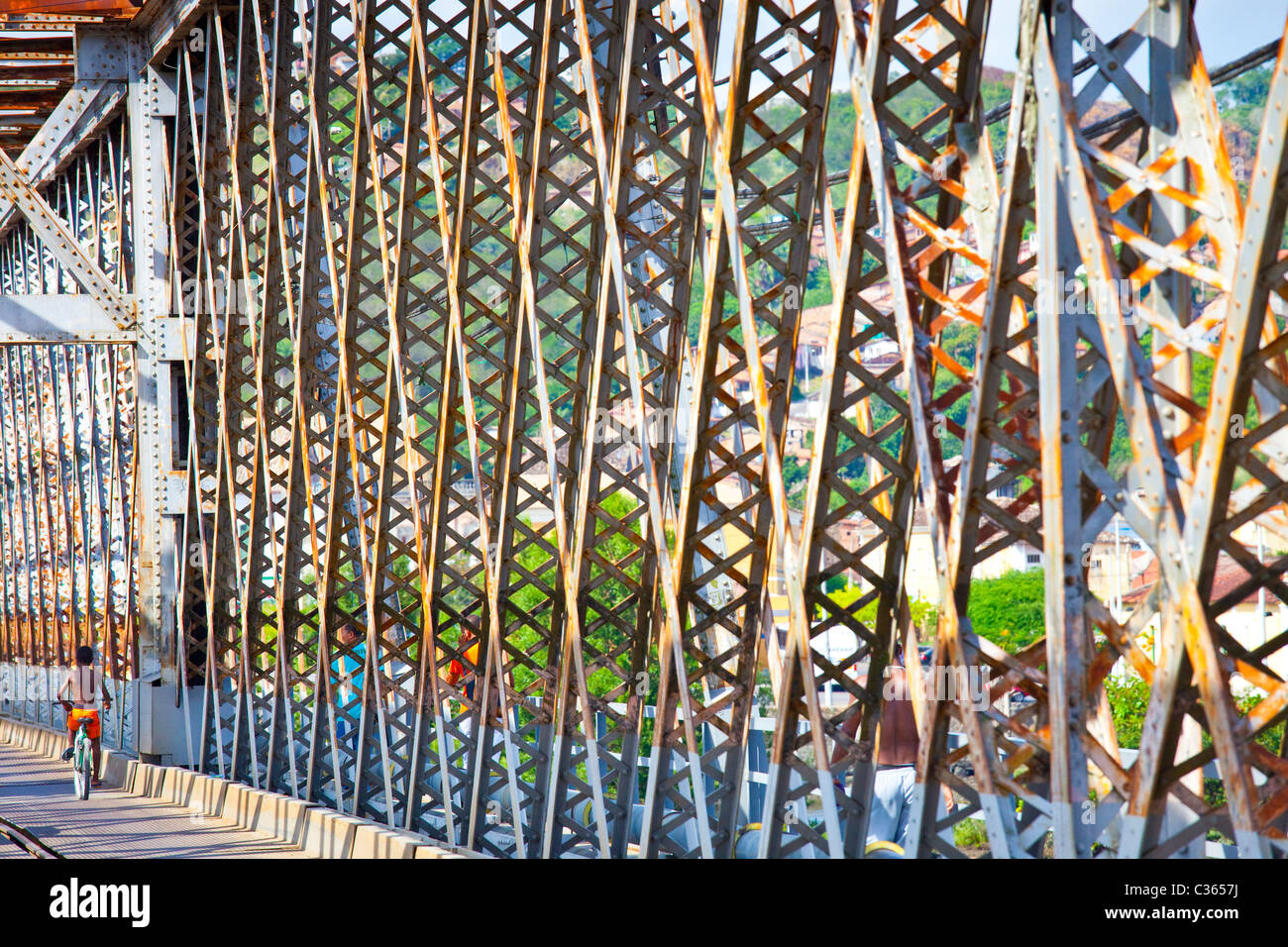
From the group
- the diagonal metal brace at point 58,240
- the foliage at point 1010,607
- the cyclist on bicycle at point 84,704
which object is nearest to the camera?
the diagonal metal brace at point 58,240

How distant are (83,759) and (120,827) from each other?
Answer: 2969 mm

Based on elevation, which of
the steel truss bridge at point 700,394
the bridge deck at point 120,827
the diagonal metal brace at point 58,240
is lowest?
the bridge deck at point 120,827

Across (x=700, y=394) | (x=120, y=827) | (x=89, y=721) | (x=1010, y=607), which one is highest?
(x=1010, y=607)

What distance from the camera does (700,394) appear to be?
10031 mm

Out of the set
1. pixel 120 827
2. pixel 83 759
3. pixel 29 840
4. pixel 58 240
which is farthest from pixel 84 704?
pixel 29 840

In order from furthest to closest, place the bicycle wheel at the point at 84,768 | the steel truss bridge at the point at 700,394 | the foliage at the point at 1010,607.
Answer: the foliage at the point at 1010,607
the bicycle wheel at the point at 84,768
the steel truss bridge at the point at 700,394

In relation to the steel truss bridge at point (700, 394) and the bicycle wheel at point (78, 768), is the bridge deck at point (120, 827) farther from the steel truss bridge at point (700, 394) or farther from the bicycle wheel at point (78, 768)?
the steel truss bridge at point (700, 394)

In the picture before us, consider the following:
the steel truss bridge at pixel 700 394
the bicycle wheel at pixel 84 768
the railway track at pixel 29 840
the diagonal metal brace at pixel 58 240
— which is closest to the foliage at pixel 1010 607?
the steel truss bridge at pixel 700 394

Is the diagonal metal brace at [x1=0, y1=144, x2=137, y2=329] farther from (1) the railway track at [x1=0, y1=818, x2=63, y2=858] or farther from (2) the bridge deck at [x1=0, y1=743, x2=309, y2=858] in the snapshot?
(1) the railway track at [x1=0, y1=818, x2=63, y2=858]

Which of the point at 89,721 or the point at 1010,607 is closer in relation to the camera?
the point at 89,721

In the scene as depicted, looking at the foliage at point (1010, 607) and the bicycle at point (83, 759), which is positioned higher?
the foliage at point (1010, 607)

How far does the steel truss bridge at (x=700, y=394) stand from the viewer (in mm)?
6633

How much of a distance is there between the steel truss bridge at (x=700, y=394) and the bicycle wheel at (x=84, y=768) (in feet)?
2.48

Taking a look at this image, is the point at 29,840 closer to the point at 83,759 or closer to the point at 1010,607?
the point at 83,759
